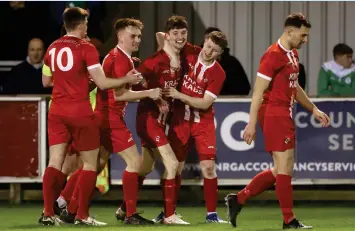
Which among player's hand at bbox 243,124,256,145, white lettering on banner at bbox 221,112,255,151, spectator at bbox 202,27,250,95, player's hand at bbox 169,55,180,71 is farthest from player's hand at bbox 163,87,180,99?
spectator at bbox 202,27,250,95

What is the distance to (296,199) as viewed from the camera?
16.4 meters

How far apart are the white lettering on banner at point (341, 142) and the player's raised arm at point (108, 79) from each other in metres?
3.96

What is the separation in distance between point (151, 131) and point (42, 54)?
13.4 ft

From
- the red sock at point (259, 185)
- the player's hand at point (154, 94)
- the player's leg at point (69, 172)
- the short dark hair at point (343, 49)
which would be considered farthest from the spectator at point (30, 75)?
the red sock at point (259, 185)

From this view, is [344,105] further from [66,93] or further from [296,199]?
[66,93]

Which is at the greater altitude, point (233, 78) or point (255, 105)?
point (233, 78)

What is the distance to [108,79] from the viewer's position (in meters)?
12.5

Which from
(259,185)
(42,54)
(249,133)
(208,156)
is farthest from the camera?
(42,54)

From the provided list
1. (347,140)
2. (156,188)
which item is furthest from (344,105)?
(156,188)

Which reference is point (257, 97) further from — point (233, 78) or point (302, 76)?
point (302, 76)

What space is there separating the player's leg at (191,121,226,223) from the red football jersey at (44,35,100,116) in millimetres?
1291

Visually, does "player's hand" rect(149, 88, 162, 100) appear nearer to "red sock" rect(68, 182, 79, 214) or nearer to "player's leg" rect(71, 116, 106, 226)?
"player's leg" rect(71, 116, 106, 226)

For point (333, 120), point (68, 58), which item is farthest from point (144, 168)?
point (333, 120)

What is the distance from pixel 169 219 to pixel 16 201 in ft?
11.9
